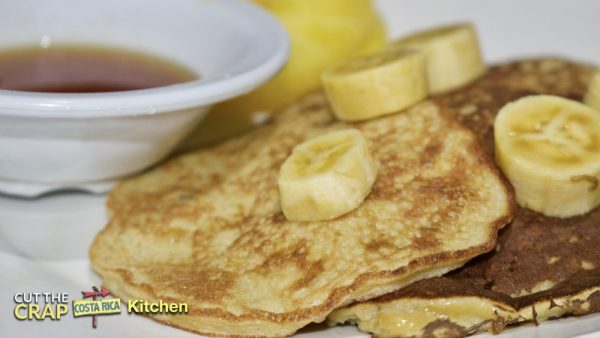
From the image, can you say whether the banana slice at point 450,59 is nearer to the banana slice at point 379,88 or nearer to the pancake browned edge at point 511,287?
Answer: the banana slice at point 379,88

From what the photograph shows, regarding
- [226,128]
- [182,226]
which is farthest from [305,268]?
[226,128]

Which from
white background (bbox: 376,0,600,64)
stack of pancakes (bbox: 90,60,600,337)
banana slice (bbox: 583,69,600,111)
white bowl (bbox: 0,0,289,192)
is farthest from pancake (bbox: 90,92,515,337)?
white background (bbox: 376,0,600,64)

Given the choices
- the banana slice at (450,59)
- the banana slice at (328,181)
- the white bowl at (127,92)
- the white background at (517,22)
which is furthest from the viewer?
the white background at (517,22)

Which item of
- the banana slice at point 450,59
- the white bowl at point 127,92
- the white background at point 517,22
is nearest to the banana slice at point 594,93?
the banana slice at point 450,59

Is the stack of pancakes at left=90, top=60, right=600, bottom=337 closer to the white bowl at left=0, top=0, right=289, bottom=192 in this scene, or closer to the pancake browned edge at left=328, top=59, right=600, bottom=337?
the pancake browned edge at left=328, top=59, right=600, bottom=337

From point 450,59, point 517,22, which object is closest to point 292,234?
point 450,59

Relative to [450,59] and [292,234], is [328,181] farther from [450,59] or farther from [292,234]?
[450,59]
